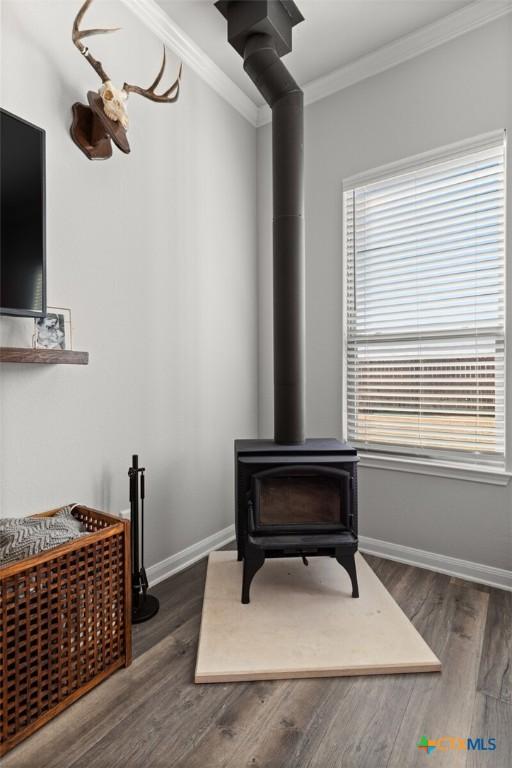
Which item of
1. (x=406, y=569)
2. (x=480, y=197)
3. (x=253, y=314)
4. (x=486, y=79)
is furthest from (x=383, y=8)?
(x=406, y=569)

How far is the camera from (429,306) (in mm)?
2443

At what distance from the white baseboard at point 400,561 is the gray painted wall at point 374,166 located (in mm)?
40

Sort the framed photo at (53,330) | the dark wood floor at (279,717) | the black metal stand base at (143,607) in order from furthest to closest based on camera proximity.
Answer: the black metal stand base at (143,607) < the framed photo at (53,330) < the dark wood floor at (279,717)

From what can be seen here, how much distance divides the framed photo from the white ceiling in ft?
5.74

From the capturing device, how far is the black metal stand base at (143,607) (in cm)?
189

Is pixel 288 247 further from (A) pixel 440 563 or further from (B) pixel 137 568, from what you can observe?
(A) pixel 440 563

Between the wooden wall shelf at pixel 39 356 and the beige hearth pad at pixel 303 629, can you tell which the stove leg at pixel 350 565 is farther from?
the wooden wall shelf at pixel 39 356

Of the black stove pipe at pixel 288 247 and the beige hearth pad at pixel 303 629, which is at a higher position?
the black stove pipe at pixel 288 247

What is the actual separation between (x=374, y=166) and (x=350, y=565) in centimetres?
230

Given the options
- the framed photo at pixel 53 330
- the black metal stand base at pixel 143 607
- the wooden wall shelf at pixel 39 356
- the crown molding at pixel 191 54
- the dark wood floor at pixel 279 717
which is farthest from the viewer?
the crown molding at pixel 191 54

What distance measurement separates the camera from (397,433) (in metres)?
2.58

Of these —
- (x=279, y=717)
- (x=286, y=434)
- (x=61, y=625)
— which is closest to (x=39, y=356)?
(x=61, y=625)

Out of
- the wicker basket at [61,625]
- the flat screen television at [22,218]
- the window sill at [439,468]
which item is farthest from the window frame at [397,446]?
the flat screen television at [22,218]

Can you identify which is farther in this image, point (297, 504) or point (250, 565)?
point (297, 504)
